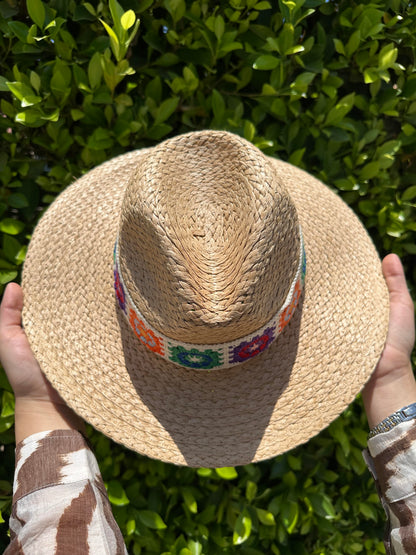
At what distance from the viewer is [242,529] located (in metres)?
1.73

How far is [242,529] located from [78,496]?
792 millimetres

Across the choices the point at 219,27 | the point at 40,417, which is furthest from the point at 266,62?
the point at 40,417

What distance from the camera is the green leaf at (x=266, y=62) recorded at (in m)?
1.51

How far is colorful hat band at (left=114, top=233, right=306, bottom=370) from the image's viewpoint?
46.1 inches

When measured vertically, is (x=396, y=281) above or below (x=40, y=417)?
above

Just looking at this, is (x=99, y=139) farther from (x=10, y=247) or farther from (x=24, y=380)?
(x=24, y=380)

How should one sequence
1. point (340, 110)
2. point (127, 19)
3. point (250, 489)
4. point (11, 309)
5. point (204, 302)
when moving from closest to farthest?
point (204, 302)
point (127, 19)
point (11, 309)
point (340, 110)
point (250, 489)

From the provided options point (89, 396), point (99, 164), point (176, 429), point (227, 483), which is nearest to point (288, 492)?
point (227, 483)

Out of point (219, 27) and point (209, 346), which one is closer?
point (209, 346)

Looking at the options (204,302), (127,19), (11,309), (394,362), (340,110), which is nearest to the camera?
(204,302)

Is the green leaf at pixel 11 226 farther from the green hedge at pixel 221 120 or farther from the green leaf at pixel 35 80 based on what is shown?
the green leaf at pixel 35 80

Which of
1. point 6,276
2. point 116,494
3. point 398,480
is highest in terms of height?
point 6,276

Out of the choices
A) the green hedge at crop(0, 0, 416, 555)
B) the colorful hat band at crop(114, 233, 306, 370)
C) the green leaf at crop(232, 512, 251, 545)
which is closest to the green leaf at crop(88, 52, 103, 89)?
the green hedge at crop(0, 0, 416, 555)

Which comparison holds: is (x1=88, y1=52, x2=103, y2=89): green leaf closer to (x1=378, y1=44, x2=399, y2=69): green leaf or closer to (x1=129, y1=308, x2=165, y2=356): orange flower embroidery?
(x1=129, y1=308, x2=165, y2=356): orange flower embroidery
